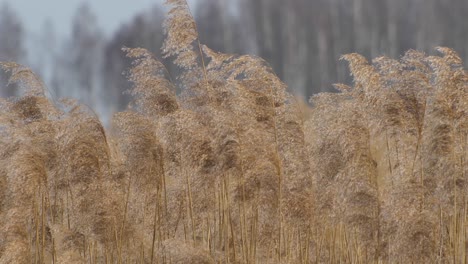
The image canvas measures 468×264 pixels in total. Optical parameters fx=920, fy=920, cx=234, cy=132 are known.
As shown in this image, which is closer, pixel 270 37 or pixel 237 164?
pixel 237 164

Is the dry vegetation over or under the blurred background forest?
under

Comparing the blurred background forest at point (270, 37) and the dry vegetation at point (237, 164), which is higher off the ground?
the blurred background forest at point (270, 37)

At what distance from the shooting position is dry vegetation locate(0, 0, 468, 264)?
7266 millimetres

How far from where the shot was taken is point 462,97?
7.73 meters

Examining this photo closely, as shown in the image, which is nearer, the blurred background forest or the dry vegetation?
the dry vegetation

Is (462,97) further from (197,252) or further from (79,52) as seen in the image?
(79,52)

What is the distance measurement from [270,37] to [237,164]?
1342 inches

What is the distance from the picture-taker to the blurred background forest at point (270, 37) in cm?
3881

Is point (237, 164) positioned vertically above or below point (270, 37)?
below

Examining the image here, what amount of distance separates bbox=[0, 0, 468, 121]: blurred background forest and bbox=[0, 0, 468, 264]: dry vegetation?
29549mm

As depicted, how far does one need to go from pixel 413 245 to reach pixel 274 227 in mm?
1421

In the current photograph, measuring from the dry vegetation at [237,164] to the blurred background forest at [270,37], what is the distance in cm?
2955

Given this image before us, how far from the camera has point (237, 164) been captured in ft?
24.1

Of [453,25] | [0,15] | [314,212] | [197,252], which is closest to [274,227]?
[314,212]
